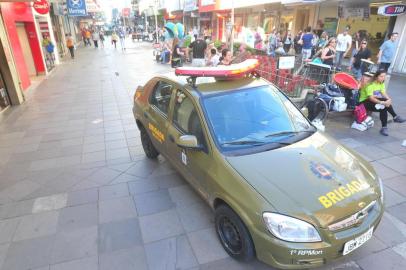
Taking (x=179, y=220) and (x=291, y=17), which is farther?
(x=291, y=17)

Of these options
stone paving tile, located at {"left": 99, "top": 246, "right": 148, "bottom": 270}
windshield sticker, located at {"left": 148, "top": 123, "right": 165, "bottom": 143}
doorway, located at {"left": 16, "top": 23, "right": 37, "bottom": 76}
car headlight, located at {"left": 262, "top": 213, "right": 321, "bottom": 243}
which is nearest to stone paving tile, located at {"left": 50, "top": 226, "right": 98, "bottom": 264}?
stone paving tile, located at {"left": 99, "top": 246, "right": 148, "bottom": 270}

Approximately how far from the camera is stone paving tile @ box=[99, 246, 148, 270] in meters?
2.84

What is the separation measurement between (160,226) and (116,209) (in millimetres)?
751

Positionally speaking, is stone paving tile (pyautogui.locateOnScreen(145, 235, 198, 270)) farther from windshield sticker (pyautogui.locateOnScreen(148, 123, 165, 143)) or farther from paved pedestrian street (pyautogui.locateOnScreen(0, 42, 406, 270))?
windshield sticker (pyautogui.locateOnScreen(148, 123, 165, 143))

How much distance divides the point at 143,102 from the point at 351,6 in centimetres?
1422

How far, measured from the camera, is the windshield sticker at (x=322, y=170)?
2609 millimetres

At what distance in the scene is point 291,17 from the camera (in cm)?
1845

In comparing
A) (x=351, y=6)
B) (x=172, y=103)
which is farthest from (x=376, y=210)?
(x=351, y=6)

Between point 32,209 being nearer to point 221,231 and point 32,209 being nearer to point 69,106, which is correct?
point 221,231

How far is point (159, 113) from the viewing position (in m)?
4.03

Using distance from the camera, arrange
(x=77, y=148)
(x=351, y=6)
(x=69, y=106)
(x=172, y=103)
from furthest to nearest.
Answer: (x=351, y=6) → (x=69, y=106) → (x=77, y=148) → (x=172, y=103)

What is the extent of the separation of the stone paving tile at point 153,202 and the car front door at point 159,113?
0.61 m

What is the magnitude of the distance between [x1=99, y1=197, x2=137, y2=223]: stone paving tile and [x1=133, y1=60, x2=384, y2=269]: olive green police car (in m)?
0.88

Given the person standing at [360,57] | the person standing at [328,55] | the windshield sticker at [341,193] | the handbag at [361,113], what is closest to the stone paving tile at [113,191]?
the windshield sticker at [341,193]
